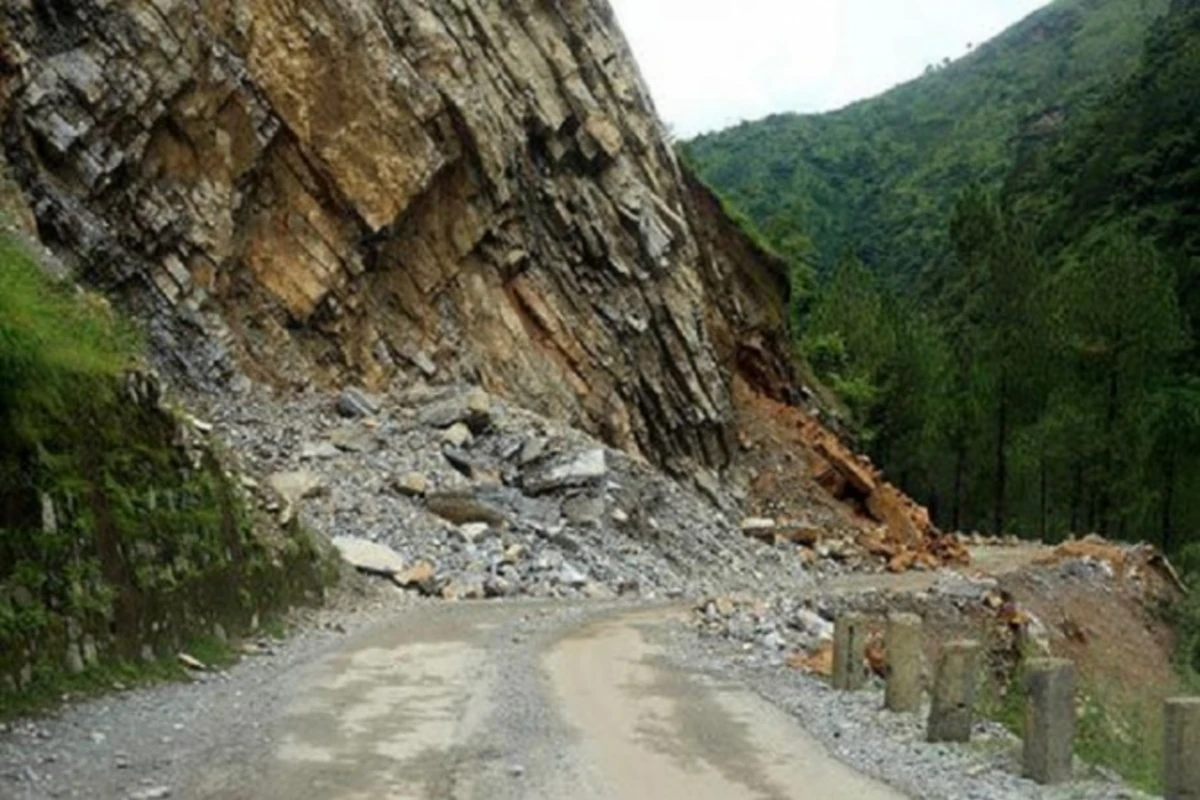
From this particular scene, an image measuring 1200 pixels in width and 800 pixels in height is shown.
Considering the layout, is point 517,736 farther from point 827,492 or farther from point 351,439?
point 827,492

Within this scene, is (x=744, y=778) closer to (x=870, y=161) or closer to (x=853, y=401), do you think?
(x=853, y=401)

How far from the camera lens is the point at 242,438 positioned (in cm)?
2866

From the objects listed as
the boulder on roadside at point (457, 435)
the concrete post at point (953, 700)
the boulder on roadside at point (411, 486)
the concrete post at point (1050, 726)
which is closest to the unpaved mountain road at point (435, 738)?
the concrete post at point (953, 700)

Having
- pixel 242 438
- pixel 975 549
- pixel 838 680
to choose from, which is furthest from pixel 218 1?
pixel 975 549

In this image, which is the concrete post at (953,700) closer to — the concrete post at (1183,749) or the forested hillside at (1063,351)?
the concrete post at (1183,749)

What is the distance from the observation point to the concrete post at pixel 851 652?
14.5 metres

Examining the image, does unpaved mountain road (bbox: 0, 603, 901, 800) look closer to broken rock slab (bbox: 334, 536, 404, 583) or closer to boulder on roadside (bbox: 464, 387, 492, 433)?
broken rock slab (bbox: 334, 536, 404, 583)

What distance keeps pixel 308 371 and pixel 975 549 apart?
2569 cm

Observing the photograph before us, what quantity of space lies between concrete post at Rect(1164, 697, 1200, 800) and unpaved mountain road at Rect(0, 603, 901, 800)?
1857 mm

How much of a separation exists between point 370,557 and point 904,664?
1350 cm

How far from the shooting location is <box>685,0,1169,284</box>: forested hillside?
4857 inches

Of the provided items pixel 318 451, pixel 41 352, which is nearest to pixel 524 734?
pixel 41 352

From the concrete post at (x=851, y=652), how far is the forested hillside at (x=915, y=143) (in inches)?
3395

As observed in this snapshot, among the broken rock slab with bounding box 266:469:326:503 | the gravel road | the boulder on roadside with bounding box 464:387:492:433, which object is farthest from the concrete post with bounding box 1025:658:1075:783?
the boulder on roadside with bounding box 464:387:492:433
